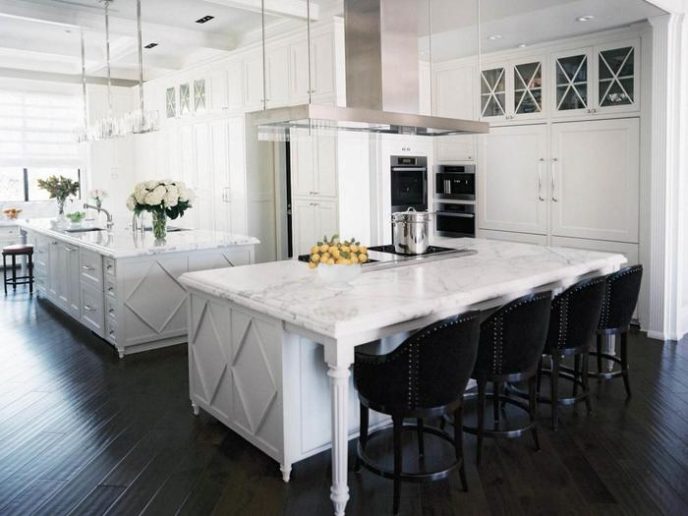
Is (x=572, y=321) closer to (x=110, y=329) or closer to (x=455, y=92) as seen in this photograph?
(x=110, y=329)

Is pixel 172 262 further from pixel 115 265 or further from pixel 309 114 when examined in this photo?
pixel 309 114

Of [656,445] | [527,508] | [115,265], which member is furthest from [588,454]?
[115,265]

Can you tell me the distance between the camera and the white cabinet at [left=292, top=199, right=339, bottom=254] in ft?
19.4

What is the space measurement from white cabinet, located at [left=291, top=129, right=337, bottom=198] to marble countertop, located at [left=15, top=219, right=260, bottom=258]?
892mm

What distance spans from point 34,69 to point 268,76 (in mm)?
4635

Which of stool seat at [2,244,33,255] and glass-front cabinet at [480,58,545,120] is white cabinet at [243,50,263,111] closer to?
glass-front cabinet at [480,58,545,120]

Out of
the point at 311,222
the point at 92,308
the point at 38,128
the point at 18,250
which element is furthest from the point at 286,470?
the point at 38,128

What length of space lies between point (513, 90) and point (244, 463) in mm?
4515

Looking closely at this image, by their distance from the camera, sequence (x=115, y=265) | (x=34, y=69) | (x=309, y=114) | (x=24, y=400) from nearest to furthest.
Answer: (x=309, y=114) → (x=24, y=400) → (x=115, y=265) → (x=34, y=69)

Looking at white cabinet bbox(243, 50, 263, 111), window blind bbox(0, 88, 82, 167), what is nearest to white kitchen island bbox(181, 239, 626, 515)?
white cabinet bbox(243, 50, 263, 111)

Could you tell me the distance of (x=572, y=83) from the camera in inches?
220

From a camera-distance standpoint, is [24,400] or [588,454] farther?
[24,400]

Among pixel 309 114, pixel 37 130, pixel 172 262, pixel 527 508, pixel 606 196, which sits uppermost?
pixel 37 130

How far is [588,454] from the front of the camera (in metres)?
3.09
